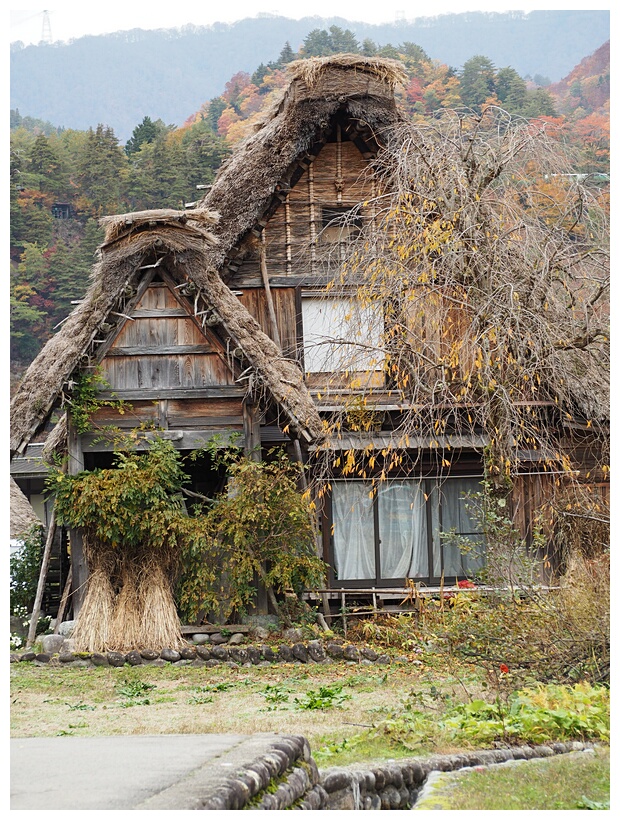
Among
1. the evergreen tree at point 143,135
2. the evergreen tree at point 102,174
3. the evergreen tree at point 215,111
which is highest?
the evergreen tree at point 215,111

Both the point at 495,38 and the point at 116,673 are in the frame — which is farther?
the point at 495,38

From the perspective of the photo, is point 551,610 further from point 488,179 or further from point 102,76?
point 102,76

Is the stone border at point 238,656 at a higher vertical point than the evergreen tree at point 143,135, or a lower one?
lower

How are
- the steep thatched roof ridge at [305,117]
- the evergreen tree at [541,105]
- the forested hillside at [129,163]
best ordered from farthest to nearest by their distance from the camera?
the forested hillside at [129,163], the evergreen tree at [541,105], the steep thatched roof ridge at [305,117]

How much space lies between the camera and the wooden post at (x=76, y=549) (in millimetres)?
13086

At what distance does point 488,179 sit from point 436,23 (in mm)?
53885

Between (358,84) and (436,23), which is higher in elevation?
(436,23)

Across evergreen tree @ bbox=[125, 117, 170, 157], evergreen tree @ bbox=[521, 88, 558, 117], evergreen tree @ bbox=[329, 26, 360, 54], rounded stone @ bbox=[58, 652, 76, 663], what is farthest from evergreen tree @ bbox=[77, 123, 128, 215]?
rounded stone @ bbox=[58, 652, 76, 663]

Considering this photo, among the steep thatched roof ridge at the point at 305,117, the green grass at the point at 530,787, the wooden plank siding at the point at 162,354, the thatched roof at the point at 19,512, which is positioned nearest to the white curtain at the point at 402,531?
the wooden plank siding at the point at 162,354

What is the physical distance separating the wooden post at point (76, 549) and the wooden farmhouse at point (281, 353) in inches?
1.0

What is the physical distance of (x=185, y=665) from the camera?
12219 millimetres

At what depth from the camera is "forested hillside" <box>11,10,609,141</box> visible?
198ft

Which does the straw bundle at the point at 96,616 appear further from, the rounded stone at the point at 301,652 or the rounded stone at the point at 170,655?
the rounded stone at the point at 301,652
